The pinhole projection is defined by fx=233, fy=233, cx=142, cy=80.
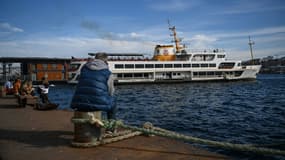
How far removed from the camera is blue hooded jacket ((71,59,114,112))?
3939 mm

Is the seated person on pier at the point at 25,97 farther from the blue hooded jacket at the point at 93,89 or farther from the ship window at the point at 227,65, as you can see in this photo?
the ship window at the point at 227,65

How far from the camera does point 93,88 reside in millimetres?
3938

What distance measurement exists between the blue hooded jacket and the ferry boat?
121 ft

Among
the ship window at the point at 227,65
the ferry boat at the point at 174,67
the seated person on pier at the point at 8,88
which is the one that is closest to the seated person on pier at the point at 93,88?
the seated person on pier at the point at 8,88

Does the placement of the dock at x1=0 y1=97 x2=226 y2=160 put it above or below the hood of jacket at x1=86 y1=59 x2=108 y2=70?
below

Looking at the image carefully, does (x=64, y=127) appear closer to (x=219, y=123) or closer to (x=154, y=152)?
(x=154, y=152)

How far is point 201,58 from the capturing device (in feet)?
160

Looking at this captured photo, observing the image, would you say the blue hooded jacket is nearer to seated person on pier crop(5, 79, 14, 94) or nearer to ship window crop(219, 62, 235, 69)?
seated person on pier crop(5, 79, 14, 94)

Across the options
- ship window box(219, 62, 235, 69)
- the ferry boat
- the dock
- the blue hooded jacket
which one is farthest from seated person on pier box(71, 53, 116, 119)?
ship window box(219, 62, 235, 69)

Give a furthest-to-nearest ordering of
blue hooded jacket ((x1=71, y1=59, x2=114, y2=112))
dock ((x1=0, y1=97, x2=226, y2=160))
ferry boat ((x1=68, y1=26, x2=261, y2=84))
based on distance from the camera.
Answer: ferry boat ((x1=68, y1=26, x2=261, y2=84)), blue hooded jacket ((x1=71, y1=59, x2=114, y2=112)), dock ((x1=0, y1=97, x2=226, y2=160))

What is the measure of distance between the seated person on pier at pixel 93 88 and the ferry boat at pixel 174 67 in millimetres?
36854

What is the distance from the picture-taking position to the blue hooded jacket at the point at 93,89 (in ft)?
12.9

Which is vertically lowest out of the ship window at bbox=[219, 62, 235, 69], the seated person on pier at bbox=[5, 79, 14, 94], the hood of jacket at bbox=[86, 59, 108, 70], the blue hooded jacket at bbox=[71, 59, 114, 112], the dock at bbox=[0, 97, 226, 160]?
the dock at bbox=[0, 97, 226, 160]

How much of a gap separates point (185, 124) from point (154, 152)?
686 cm
